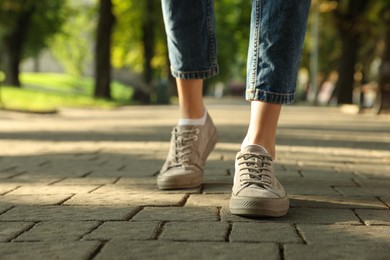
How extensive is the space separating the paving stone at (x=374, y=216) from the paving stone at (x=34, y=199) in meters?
1.32

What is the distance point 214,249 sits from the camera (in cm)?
216

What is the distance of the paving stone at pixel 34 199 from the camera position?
317 cm

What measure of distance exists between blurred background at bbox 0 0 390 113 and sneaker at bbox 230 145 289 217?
12255 millimetres

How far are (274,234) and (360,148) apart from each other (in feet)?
14.8

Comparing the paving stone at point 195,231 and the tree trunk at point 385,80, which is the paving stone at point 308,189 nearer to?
the paving stone at point 195,231

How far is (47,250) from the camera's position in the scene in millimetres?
2168

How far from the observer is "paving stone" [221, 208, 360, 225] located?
268 centimetres

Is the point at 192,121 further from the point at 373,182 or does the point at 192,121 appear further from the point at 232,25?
the point at 232,25

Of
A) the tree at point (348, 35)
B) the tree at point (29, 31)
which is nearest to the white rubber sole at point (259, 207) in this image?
the tree at point (348, 35)

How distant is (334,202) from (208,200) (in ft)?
1.86

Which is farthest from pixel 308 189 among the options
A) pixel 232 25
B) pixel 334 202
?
pixel 232 25

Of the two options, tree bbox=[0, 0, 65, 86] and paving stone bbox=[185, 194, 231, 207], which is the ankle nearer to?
paving stone bbox=[185, 194, 231, 207]

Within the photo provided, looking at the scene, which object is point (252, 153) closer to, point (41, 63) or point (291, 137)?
point (291, 137)

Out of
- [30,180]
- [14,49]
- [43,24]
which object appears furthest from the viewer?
[43,24]
